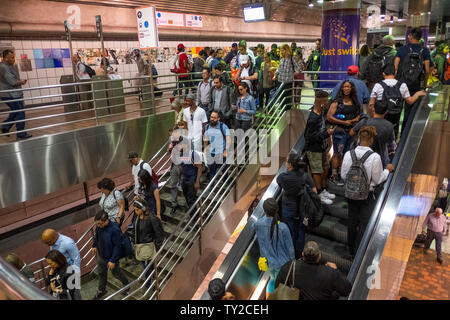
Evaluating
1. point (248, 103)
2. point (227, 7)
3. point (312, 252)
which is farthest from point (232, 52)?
point (312, 252)

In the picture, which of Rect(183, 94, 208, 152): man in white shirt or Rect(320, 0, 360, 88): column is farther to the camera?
Rect(320, 0, 360, 88): column

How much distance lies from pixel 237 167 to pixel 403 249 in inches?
125

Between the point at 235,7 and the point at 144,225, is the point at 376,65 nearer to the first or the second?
the point at 144,225

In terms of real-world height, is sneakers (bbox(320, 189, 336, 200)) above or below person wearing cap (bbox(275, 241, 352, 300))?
below

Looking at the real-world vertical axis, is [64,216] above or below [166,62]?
below

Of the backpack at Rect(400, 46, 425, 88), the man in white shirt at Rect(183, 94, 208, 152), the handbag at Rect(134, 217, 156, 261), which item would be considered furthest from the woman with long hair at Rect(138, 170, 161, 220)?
the backpack at Rect(400, 46, 425, 88)

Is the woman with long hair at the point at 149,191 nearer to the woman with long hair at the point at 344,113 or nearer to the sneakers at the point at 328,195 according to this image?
the sneakers at the point at 328,195

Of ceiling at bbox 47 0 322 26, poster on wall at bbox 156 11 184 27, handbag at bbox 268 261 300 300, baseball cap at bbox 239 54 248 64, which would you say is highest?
ceiling at bbox 47 0 322 26

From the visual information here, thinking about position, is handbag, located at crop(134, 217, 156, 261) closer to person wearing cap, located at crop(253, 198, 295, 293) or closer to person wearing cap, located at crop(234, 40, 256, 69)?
person wearing cap, located at crop(253, 198, 295, 293)

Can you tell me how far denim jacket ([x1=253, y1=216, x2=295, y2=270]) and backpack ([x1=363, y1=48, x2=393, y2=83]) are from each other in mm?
3535

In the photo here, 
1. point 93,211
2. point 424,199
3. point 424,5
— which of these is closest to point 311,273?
point 424,199

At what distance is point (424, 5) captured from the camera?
564 inches

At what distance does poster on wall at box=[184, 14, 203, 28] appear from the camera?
13.5 metres

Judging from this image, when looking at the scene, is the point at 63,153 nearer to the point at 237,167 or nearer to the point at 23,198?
Answer: the point at 23,198
